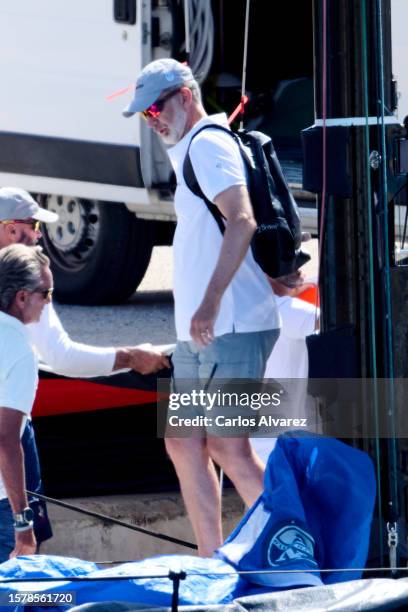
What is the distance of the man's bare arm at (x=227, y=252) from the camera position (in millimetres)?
4285

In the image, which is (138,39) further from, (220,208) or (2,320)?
(2,320)

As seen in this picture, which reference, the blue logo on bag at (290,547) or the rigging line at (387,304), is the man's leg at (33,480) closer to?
the rigging line at (387,304)

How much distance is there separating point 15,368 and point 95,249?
145 inches

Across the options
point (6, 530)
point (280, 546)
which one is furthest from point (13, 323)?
point (280, 546)

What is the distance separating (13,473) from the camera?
12.8ft

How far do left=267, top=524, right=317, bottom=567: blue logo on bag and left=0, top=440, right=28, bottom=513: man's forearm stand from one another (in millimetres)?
999

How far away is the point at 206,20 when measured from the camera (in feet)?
23.6

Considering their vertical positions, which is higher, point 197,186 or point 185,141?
point 185,141

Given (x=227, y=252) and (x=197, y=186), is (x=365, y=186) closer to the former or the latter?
(x=227, y=252)

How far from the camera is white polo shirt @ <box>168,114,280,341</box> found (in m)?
4.36

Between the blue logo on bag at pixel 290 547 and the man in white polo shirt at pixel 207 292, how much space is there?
4.03 ft

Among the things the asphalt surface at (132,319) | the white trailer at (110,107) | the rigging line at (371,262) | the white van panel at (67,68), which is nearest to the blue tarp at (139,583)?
the rigging line at (371,262)

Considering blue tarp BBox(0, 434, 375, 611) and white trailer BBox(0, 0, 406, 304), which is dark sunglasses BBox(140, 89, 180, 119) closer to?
blue tarp BBox(0, 434, 375, 611)

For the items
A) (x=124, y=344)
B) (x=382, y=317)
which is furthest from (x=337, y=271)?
(x=124, y=344)
